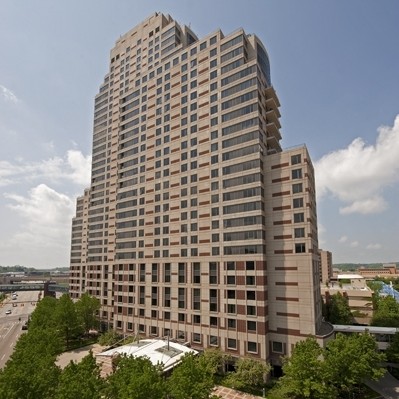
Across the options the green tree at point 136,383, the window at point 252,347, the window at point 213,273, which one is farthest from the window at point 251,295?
the green tree at point 136,383

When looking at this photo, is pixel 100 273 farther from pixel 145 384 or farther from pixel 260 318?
pixel 145 384

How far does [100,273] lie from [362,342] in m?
75.9

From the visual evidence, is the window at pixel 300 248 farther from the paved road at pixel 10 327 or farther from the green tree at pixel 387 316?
the paved road at pixel 10 327

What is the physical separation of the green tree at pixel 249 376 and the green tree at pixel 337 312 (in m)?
38.0

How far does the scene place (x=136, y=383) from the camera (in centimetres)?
3134

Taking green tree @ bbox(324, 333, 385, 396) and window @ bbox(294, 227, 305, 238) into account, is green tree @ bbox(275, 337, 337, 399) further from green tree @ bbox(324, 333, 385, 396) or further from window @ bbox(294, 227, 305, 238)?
window @ bbox(294, 227, 305, 238)

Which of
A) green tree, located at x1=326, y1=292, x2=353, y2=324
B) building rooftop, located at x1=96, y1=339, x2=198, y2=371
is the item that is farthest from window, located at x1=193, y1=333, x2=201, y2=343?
green tree, located at x1=326, y1=292, x2=353, y2=324

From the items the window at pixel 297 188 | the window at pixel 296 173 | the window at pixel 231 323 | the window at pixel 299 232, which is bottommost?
the window at pixel 231 323

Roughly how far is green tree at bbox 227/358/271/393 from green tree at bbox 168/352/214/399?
1348cm

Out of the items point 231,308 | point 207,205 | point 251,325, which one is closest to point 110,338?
point 231,308

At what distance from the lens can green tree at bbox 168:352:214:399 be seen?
3378 cm

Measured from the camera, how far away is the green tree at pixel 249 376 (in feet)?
156

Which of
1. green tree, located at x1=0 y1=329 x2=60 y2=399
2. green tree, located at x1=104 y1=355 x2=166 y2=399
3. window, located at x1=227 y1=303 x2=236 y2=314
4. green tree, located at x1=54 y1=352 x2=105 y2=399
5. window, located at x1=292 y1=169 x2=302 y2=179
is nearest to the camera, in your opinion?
green tree, located at x1=54 y1=352 x2=105 y2=399

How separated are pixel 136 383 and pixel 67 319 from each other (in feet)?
164
